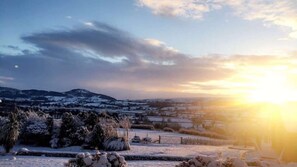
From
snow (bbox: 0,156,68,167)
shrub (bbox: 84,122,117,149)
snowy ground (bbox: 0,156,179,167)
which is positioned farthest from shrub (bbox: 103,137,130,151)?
snow (bbox: 0,156,68,167)

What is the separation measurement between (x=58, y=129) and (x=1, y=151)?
7.00 meters

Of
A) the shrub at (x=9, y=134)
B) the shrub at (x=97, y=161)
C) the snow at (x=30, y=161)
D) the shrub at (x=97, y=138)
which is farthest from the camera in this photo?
the shrub at (x=97, y=138)

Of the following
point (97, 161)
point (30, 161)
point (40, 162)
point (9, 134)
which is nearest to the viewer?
point (97, 161)

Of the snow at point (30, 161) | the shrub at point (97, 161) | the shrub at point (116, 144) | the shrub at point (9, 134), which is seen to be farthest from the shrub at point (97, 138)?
the shrub at point (97, 161)

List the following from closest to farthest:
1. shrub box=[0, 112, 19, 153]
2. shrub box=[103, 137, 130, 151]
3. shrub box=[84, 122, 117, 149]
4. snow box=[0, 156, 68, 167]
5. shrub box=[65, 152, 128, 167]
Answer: shrub box=[65, 152, 128, 167] → snow box=[0, 156, 68, 167] → shrub box=[0, 112, 19, 153] → shrub box=[103, 137, 130, 151] → shrub box=[84, 122, 117, 149]

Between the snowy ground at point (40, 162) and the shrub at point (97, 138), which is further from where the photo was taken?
the shrub at point (97, 138)

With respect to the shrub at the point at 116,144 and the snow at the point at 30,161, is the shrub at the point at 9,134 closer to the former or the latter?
the snow at the point at 30,161

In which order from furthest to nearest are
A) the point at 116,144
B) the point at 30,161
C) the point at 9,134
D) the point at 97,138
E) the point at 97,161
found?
the point at 97,138, the point at 116,144, the point at 9,134, the point at 30,161, the point at 97,161

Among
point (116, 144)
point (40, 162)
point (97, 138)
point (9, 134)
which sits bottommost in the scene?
point (40, 162)

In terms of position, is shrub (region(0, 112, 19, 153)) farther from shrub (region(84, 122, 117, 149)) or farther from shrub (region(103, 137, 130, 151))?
shrub (region(103, 137, 130, 151))

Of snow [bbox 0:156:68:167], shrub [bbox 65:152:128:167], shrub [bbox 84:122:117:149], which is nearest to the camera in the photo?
shrub [bbox 65:152:128:167]

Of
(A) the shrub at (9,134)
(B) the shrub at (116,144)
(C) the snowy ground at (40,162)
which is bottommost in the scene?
(C) the snowy ground at (40,162)

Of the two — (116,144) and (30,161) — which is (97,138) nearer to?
(116,144)

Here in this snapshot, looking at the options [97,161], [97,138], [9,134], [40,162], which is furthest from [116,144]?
[97,161]
